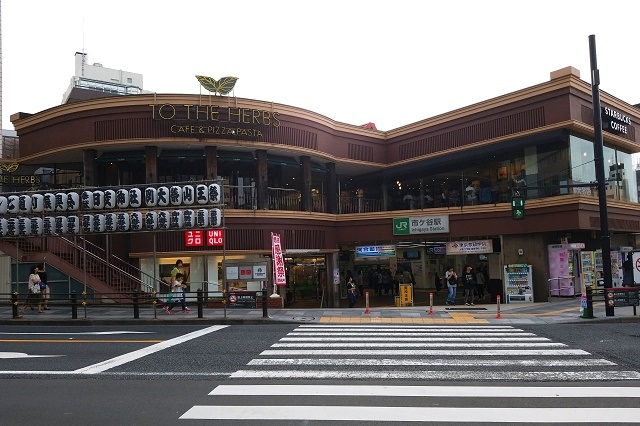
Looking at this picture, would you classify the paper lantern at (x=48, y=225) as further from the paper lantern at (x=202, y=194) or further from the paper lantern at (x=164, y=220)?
the paper lantern at (x=202, y=194)

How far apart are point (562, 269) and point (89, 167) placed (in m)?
22.3

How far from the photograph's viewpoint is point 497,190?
26.0m

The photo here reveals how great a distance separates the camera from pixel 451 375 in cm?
952

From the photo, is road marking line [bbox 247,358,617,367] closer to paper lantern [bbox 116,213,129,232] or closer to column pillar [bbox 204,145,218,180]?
paper lantern [bbox 116,213,129,232]

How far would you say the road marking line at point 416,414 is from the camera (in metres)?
6.85

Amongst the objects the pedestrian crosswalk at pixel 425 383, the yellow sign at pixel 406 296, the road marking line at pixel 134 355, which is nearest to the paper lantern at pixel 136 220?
the road marking line at pixel 134 355

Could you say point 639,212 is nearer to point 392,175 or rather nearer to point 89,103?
point 392,175

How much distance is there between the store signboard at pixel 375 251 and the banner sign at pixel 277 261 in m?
6.18

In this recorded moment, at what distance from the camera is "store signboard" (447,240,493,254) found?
84.1 feet

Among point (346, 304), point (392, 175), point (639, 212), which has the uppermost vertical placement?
point (392, 175)

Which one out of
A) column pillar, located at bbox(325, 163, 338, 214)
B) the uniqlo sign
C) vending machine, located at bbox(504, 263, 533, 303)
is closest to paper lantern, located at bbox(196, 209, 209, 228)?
the uniqlo sign

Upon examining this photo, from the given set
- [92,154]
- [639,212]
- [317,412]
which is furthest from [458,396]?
[639,212]

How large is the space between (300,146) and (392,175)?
661cm

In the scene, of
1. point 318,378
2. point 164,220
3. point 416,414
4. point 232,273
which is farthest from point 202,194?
point 416,414
